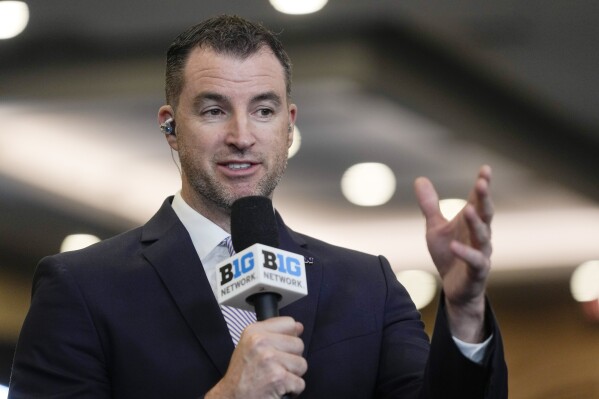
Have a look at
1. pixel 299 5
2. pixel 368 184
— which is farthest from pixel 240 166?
pixel 368 184

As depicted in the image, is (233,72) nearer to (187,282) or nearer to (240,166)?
(240,166)

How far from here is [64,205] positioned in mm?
4895

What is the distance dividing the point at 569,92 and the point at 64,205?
2245mm

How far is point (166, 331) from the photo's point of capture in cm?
204

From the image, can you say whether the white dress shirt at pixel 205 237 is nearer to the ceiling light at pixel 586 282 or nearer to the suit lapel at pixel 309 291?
the suit lapel at pixel 309 291

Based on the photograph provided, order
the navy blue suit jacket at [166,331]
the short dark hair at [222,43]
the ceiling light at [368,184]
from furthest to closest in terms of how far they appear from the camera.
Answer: the ceiling light at [368,184] < the short dark hair at [222,43] < the navy blue suit jacket at [166,331]

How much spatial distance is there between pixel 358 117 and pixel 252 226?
118 inches

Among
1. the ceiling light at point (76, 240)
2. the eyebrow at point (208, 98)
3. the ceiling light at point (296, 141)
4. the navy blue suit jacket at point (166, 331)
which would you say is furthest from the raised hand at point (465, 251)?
the ceiling light at point (76, 240)

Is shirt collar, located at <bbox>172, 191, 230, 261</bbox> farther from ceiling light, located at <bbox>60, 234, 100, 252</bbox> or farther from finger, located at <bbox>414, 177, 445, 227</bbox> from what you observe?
ceiling light, located at <bbox>60, 234, 100, 252</bbox>

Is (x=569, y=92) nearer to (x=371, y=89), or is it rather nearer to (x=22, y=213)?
(x=371, y=89)

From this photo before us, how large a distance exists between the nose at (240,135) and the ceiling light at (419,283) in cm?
282

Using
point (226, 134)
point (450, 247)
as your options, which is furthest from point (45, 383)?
point (450, 247)

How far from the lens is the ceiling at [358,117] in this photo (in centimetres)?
464

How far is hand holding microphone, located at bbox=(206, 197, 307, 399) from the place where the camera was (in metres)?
1.68
